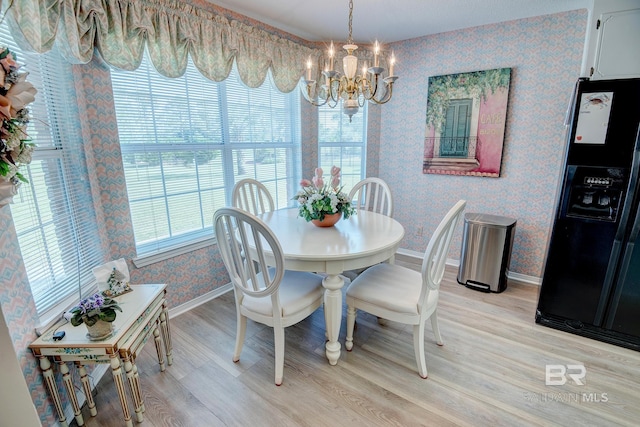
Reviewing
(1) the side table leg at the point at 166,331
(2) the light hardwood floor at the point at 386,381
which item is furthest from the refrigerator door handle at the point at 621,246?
(1) the side table leg at the point at 166,331

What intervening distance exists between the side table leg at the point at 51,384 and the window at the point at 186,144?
0.99 meters

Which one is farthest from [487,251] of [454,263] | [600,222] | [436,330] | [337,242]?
[337,242]

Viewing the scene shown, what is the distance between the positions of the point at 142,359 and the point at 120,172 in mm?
→ 1236

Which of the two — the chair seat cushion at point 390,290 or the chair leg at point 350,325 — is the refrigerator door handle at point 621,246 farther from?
the chair leg at point 350,325

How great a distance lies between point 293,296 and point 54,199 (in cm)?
141

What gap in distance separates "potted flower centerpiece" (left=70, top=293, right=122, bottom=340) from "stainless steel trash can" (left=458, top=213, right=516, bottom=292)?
2.77m

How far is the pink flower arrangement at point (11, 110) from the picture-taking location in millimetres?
819

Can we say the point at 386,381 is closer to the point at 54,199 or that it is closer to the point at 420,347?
the point at 420,347

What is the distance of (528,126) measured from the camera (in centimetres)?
280

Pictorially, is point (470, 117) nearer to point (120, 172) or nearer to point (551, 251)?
point (551, 251)

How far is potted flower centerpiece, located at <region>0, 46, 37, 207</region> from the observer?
0.82 metres

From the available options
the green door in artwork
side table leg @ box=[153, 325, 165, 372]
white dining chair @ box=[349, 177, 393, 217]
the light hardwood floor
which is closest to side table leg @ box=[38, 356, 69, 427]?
the light hardwood floor

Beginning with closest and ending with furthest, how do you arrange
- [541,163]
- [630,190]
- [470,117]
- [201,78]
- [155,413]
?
1. [155,413]
2. [630,190]
3. [201,78]
4. [541,163]
5. [470,117]

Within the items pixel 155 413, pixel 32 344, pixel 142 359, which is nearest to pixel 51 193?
pixel 32 344
